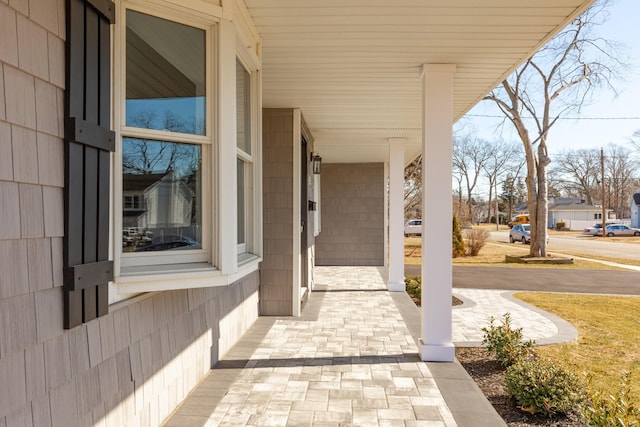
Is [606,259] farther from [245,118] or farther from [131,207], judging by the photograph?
[131,207]

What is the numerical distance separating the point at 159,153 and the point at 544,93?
1500 centimetres

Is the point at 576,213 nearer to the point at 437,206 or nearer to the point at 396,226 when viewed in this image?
the point at 396,226

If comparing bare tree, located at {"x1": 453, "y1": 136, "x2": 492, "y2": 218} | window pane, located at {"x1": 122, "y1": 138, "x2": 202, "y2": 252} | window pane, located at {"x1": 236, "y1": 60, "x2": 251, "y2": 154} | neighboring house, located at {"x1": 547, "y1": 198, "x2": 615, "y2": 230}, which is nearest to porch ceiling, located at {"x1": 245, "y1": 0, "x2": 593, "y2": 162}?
window pane, located at {"x1": 236, "y1": 60, "x2": 251, "y2": 154}

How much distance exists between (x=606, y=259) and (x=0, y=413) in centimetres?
1652

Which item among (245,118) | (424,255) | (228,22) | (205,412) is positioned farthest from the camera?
(424,255)

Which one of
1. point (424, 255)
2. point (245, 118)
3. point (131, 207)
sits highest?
point (245, 118)

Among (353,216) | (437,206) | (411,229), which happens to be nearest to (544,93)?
(353,216)

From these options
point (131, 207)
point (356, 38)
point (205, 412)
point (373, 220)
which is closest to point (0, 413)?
point (131, 207)

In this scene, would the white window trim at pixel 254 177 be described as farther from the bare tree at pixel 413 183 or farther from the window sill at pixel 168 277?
the bare tree at pixel 413 183

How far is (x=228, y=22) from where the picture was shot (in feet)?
7.89

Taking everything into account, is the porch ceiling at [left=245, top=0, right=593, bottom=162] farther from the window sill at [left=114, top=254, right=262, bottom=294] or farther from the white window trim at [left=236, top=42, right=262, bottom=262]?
the window sill at [left=114, top=254, right=262, bottom=294]

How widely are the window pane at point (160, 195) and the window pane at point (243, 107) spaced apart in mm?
652

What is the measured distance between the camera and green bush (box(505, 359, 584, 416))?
2730 millimetres

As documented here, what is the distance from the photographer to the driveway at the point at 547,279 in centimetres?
835
